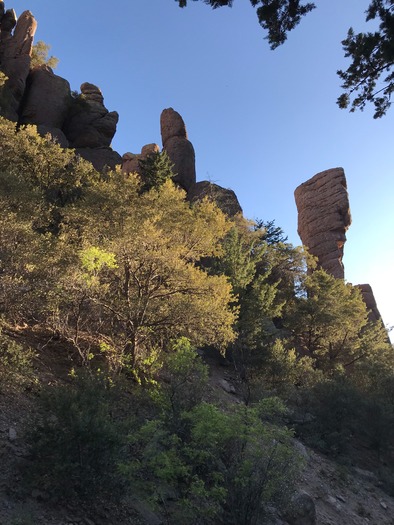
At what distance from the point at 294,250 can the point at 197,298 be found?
21.1 meters

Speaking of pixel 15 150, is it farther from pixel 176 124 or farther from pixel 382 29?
pixel 176 124

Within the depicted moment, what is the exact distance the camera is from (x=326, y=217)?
48.2m

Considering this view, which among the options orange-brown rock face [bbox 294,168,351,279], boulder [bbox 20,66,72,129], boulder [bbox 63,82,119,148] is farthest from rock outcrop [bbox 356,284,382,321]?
boulder [bbox 20,66,72,129]

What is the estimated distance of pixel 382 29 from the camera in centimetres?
727

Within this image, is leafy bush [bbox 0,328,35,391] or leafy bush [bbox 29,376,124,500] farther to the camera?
leafy bush [bbox 0,328,35,391]

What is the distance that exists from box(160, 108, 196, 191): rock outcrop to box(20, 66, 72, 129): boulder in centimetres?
1227

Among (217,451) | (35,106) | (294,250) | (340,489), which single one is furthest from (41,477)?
(35,106)

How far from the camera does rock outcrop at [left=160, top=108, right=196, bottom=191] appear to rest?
42.3 m

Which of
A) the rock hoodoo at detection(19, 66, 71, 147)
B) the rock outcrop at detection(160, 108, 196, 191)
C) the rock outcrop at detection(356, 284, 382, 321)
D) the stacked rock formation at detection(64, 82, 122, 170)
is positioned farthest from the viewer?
the rock outcrop at detection(356, 284, 382, 321)

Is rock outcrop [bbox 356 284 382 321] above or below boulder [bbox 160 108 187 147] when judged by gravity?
below

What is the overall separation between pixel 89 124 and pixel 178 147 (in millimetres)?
10550

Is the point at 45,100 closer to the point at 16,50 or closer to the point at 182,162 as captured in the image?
the point at 16,50

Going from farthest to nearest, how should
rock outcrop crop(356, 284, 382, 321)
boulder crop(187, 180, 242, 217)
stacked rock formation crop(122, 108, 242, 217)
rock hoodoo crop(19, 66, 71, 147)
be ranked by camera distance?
rock outcrop crop(356, 284, 382, 321) < stacked rock formation crop(122, 108, 242, 217) < boulder crop(187, 180, 242, 217) < rock hoodoo crop(19, 66, 71, 147)

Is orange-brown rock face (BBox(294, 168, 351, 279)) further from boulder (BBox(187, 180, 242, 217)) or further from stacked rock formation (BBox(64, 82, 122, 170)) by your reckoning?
stacked rock formation (BBox(64, 82, 122, 170))
